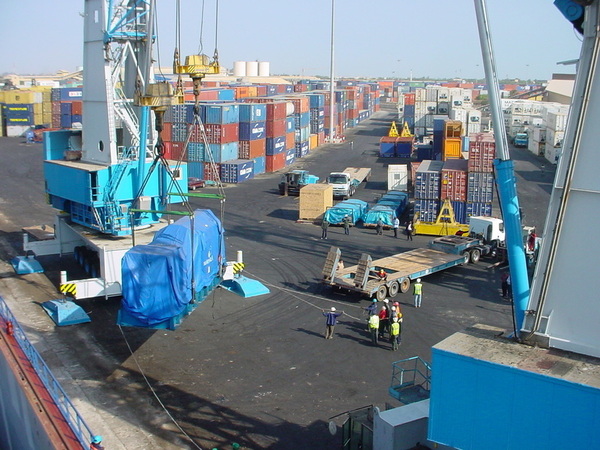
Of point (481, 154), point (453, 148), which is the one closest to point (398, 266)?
point (481, 154)

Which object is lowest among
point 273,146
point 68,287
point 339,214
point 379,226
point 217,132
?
point 379,226

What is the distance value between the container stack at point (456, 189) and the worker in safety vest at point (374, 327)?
15.8 m

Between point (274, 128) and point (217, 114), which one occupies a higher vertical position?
point (217, 114)

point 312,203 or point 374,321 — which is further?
point 312,203

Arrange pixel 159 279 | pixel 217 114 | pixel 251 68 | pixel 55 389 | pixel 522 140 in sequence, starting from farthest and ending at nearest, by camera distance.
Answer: pixel 251 68, pixel 522 140, pixel 217 114, pixel 159 279, pixel 55 389

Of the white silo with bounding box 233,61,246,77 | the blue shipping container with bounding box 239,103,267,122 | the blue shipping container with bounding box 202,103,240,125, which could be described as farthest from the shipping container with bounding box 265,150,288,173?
the white silo with bounding box 233,61,246,77

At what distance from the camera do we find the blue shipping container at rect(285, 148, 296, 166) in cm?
5925

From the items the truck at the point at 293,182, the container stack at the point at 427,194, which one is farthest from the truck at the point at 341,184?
the container stack at the point at 427,194

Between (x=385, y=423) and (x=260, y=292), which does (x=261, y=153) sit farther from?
(x=385, y=423)

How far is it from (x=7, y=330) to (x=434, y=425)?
11.9m

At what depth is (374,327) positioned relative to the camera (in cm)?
1936

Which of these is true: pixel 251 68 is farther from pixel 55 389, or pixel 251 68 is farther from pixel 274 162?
pixel 55 389

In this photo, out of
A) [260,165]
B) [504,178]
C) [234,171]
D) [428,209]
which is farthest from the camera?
[260,165]

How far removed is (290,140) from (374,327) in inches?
1687
